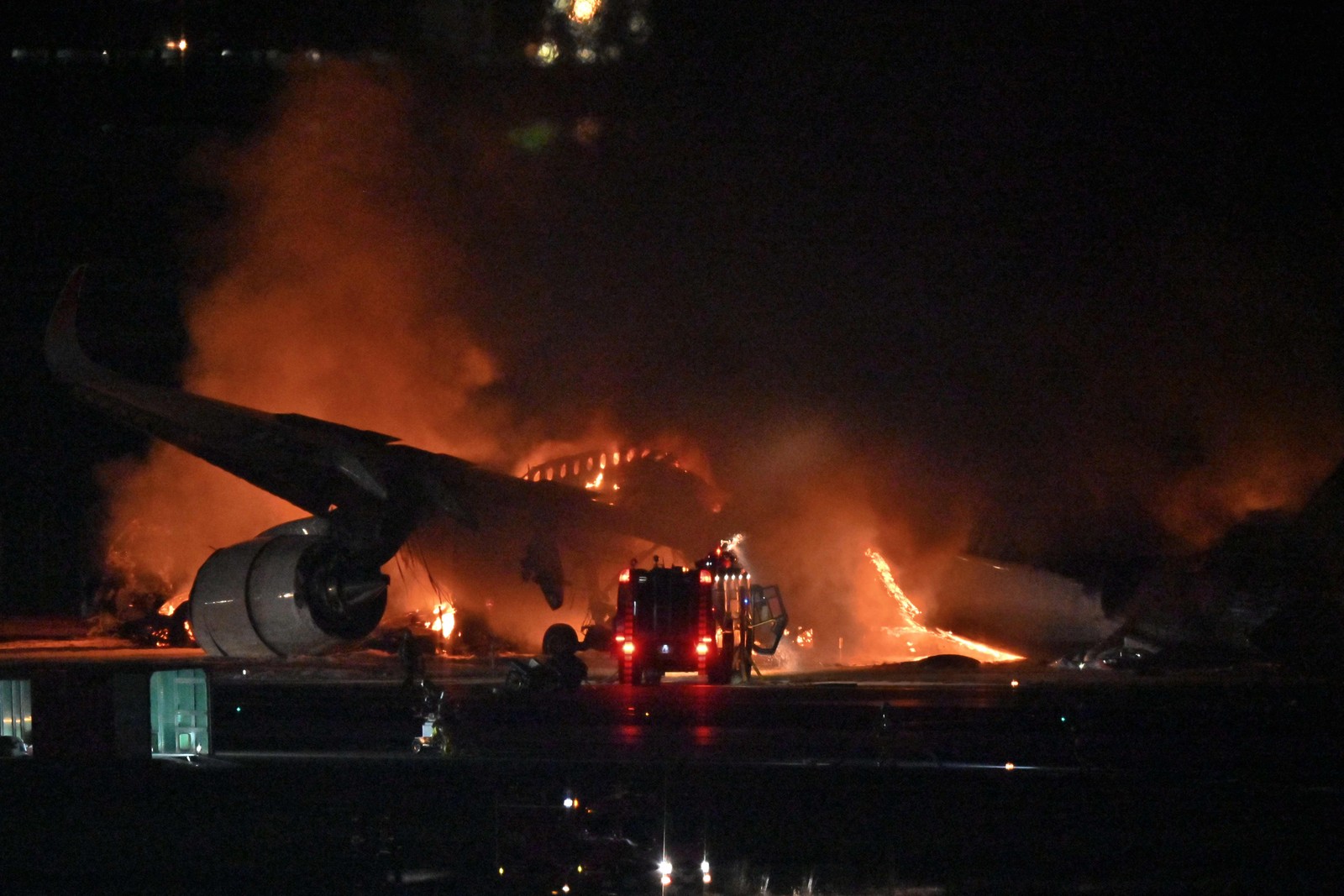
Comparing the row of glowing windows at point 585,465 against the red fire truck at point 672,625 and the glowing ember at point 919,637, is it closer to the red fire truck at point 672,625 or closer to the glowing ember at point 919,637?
the glowing ember at point 919,637

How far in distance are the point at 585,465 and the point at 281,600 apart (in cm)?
1386

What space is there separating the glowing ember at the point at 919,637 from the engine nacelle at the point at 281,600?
1405 centimetres

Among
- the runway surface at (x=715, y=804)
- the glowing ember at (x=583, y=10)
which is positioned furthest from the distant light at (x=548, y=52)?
the runway surface at (x=715, y=804)

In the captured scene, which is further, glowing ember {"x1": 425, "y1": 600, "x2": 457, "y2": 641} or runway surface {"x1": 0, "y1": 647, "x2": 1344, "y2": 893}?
glowing ember {"x1": 425, "y1": 600, "x2": 457, "y2": 641}

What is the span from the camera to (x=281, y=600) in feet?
53.6

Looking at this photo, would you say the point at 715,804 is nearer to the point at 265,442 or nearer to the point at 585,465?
the point at 265,442

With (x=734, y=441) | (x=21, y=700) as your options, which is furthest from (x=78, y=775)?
(x=734, y=441)

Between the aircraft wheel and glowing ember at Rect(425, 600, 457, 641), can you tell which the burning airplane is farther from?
glowing ember at Rect(425, 600, 457, 641)

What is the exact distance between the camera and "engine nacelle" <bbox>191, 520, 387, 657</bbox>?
1641 cm

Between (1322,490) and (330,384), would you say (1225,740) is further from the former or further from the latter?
(330,384)

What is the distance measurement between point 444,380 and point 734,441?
7819 mm

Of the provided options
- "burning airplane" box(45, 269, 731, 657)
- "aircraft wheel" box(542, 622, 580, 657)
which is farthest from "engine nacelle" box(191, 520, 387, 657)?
"aircraft wheel" box(542, 622, 580, 657)

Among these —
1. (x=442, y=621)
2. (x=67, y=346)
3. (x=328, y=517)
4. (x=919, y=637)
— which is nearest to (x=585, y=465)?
(x=442, y=621)

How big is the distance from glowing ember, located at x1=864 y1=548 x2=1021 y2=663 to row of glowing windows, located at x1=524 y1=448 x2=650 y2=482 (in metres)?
5.79
